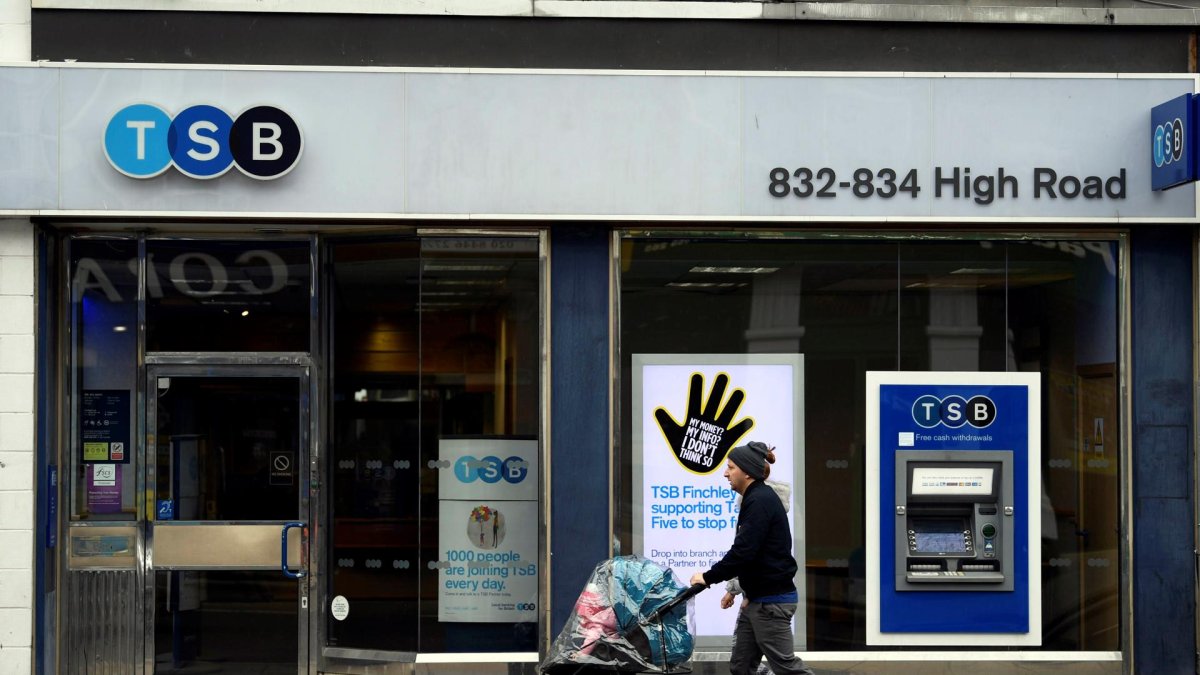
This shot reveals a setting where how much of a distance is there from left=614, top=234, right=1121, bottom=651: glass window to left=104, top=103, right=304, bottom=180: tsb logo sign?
280 centimetres

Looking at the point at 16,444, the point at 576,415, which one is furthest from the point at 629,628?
the point at 16,444

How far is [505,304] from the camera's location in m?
10.0

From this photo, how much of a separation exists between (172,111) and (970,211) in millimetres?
5620

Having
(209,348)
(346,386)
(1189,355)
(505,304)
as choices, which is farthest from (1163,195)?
(209,348)

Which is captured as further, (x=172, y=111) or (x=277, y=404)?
(x=277, y=404)

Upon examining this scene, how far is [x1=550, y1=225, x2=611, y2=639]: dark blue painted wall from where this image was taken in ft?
32.5

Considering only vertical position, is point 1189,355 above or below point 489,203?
below

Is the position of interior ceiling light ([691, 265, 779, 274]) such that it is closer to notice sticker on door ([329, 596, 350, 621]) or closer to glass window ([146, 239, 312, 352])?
glass window ([146, 239, 312, 352])

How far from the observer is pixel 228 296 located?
404 inches

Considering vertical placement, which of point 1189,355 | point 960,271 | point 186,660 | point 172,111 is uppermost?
point 172,111

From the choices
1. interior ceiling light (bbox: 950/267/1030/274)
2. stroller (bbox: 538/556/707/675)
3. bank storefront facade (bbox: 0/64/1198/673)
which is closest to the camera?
stroller (bbox: 538/556/707/675)

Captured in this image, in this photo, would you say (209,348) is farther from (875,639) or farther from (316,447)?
(875,639)

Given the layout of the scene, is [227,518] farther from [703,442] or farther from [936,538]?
[936,538]

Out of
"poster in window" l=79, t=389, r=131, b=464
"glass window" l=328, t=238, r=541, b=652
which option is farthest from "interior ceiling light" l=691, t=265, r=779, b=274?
"poster in window" l=79, t=389, r=131, b=464
